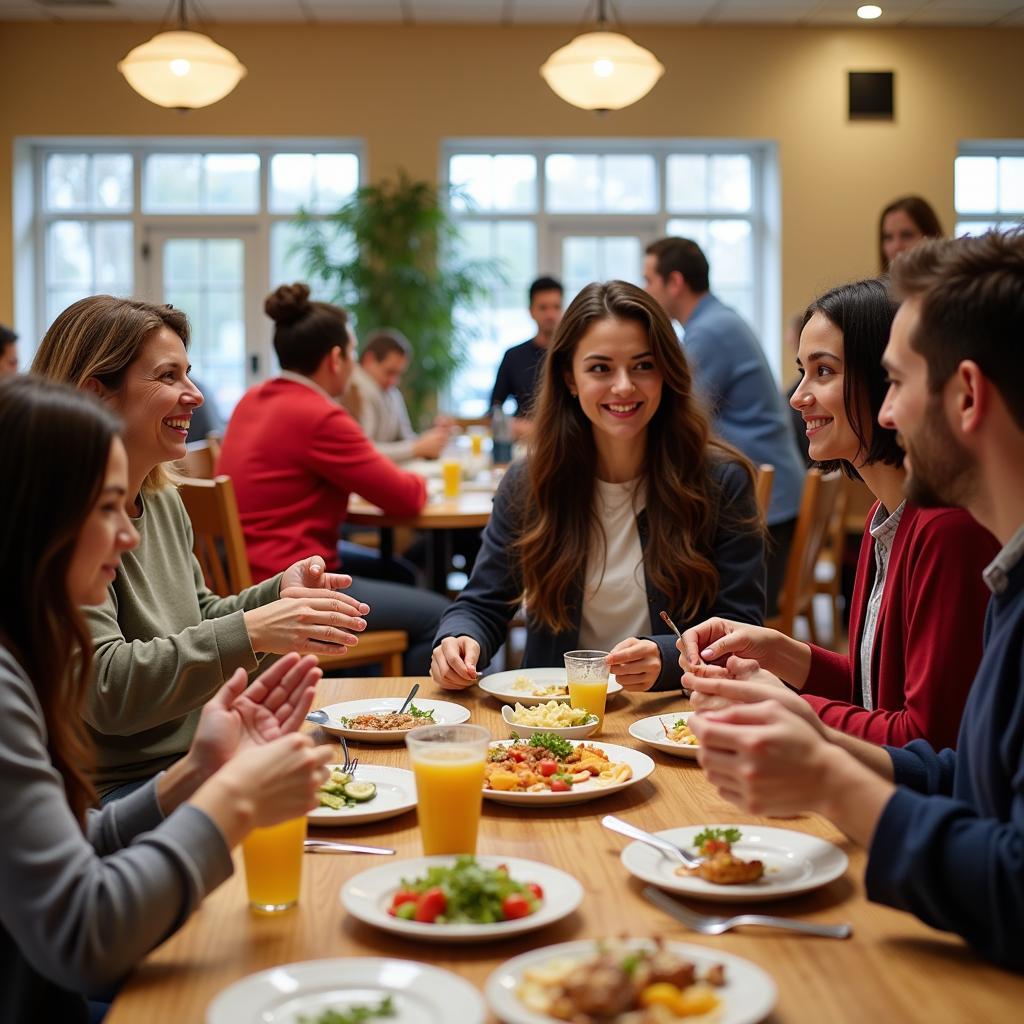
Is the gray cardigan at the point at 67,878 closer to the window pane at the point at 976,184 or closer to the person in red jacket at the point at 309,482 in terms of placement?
the person in red jacket at the point at 309,482

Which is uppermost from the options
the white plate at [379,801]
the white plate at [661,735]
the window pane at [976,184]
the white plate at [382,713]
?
the window pane at [976,184]

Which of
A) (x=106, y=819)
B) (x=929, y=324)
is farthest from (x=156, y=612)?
(x=929, y=324)

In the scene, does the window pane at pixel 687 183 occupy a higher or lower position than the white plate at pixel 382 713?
higher

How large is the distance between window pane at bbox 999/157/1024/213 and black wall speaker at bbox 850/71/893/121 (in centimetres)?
104

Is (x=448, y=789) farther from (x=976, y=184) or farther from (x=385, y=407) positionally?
(x=976, y=184)

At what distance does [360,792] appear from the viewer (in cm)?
138

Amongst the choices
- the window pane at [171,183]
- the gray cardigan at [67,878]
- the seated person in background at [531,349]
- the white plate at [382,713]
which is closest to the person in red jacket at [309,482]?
the white plate at [382,713]

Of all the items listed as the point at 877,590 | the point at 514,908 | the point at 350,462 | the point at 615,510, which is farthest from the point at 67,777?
the point at 350,462

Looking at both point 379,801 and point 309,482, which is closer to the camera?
point 379,801

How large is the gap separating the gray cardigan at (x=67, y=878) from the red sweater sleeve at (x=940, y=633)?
0.86m

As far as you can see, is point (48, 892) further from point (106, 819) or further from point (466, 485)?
point (466, 485)

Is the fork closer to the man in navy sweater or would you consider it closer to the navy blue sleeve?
the man in navy sweater

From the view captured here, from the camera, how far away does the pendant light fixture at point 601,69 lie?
198 inches

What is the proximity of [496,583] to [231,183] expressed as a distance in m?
6.79
